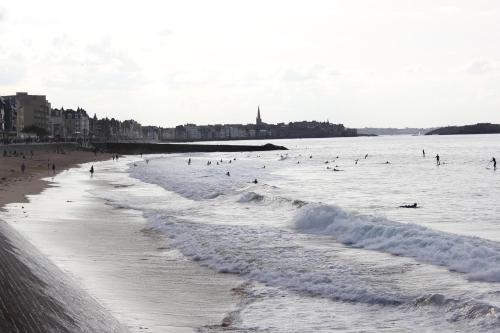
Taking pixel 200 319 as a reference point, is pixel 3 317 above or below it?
above

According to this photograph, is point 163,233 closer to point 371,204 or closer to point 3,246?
point 3,246

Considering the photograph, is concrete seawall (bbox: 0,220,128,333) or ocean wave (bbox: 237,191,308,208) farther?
ocean wave (bbox: 237,191,308,208)

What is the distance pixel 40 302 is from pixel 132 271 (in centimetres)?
602

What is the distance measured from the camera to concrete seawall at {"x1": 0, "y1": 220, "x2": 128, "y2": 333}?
26.7ft

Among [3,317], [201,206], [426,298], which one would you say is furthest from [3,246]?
[201,206]

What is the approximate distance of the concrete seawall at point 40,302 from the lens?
321 inches

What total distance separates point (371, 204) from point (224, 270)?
828 inches

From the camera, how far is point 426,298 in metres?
12.1

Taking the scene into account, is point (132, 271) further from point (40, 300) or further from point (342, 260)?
point (40, 300)

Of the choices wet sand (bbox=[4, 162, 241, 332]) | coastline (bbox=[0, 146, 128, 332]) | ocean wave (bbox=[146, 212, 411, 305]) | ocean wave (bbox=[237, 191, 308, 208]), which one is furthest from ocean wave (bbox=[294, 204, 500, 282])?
coastline (bbox=[0, 146, 128, 332])

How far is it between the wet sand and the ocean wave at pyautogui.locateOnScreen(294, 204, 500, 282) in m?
5.81

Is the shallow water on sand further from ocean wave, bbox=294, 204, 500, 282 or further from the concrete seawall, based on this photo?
the concrete seawall

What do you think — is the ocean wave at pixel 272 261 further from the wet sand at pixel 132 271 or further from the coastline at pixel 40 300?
the coastline at pixel 40 300

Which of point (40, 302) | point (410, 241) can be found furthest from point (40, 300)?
point (410, 241)
